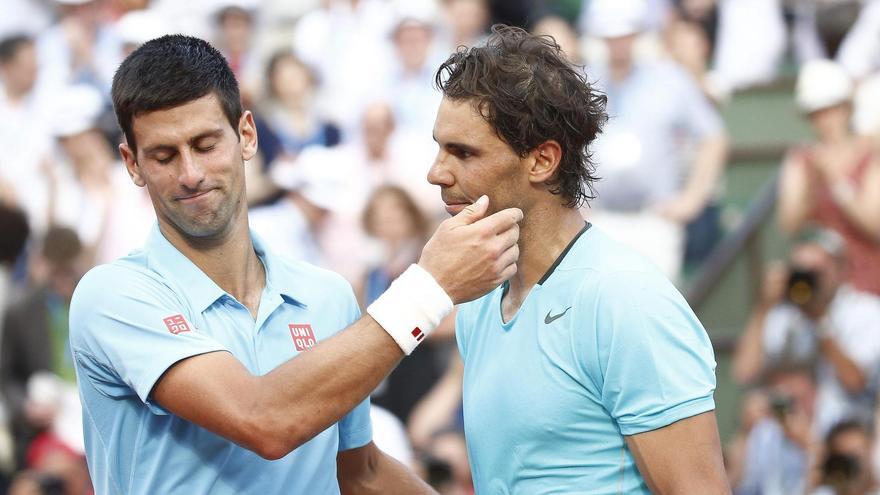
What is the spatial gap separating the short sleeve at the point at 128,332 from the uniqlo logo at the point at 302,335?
0.89ft

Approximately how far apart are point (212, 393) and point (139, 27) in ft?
21.4

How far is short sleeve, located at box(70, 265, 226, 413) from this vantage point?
323 cm

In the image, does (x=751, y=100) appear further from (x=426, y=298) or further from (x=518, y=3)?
(x=426, y=298)

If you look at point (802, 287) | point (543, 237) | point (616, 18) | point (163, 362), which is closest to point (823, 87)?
point (802, 287)

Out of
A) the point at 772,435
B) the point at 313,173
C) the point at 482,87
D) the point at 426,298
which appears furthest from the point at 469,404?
the point at 313,173

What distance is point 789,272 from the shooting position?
7172mm

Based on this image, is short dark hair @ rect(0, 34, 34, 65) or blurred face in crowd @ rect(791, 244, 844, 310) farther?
short dark hair @ rect(0, 34, 34, 65)

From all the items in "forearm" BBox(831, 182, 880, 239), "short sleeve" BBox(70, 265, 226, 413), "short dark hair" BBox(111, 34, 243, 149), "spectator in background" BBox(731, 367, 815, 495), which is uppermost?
"short dark hair" BBox(111, 34, 243, 149)

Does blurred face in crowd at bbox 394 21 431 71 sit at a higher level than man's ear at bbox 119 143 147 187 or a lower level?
lower

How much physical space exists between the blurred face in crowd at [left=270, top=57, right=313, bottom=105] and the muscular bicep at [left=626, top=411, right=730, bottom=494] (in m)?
5.93

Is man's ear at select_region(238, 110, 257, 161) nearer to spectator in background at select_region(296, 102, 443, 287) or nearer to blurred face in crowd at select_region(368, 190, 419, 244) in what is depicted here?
blurred face in crowd at select_region(368, 190, 419, 244)

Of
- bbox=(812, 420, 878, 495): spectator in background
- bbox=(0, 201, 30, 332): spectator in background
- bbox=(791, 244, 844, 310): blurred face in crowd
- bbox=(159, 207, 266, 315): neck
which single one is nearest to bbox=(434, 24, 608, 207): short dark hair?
bbox=(159, 207, 266, 315): neck

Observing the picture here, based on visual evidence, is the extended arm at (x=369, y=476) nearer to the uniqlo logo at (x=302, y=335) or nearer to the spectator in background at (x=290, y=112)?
the uniqlo logo at (x=302, y=335)

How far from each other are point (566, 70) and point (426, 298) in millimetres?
701
